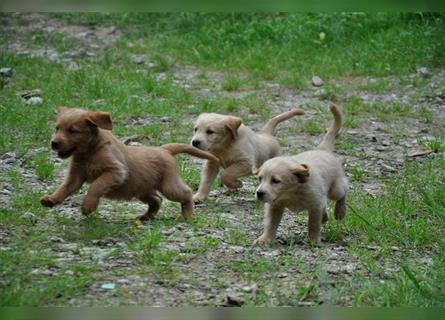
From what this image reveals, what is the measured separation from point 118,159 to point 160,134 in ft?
11.6

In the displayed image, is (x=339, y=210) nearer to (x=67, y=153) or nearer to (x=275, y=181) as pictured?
(x=275, y=181)

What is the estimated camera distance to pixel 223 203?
26.9 ft

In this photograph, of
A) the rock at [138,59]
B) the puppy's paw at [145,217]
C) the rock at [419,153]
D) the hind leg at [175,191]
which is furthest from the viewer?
the rock at [138,59]

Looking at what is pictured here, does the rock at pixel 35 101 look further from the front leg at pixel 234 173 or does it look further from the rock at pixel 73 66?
the front leg at pixel 234 173

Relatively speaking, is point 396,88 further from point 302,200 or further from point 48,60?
point 302,200

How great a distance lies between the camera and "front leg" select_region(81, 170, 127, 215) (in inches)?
257

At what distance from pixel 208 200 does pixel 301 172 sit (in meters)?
1.92

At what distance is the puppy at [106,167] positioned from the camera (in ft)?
21.6

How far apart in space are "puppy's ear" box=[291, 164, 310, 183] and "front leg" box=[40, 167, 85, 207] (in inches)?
67.3

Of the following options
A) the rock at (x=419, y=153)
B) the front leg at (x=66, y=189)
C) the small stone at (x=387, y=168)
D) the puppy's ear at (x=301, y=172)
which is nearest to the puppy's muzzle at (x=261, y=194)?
the puppy's ear at (x=301, y=172)

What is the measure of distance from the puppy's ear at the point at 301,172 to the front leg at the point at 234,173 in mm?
1884

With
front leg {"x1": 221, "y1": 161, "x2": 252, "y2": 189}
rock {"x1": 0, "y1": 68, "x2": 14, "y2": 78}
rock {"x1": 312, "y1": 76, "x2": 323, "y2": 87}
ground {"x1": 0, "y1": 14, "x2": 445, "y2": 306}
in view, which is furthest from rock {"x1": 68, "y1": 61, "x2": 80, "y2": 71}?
front leg {"x1": 221, "y1": 161, "x2": 252, "y2": 189}

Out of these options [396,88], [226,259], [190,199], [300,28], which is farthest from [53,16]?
[226,259]

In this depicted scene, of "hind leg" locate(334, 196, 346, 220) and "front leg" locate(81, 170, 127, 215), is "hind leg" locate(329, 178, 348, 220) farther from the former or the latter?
"front leg" locate(81, 170, 127, 215)
